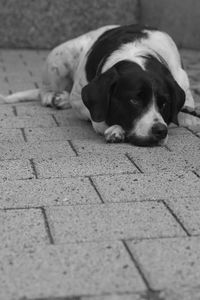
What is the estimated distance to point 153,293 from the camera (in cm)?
245

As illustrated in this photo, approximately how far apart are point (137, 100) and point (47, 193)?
3.84ft

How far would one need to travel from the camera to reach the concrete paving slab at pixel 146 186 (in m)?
3.48

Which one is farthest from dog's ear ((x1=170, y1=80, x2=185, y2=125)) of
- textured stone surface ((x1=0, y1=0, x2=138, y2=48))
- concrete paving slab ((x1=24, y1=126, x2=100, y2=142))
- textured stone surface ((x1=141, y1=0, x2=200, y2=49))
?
textured stone surface ((x1=0, y1=0, x2=138, y2=48))

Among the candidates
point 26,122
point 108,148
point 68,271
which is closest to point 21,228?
point 68,271

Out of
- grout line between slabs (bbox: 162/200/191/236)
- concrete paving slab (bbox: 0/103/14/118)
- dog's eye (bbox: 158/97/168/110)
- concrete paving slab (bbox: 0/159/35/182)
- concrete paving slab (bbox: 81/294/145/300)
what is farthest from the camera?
concrete paving slab (bbox: 0/103/14/118)

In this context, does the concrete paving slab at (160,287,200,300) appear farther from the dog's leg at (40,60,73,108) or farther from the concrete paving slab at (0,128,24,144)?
the dog's leg at (40,60,73,108)

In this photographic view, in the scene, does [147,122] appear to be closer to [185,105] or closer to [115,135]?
[115,135]

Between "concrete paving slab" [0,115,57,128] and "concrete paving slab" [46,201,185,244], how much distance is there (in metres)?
1.87

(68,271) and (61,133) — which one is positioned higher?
(68,271)

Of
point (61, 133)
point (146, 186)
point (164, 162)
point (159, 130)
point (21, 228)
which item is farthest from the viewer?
point (61, 133)

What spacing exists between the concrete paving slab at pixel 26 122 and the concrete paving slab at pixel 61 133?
0.14 m

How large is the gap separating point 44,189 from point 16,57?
17.2ft

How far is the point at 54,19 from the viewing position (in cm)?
917

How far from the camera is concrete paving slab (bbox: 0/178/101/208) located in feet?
11.1
